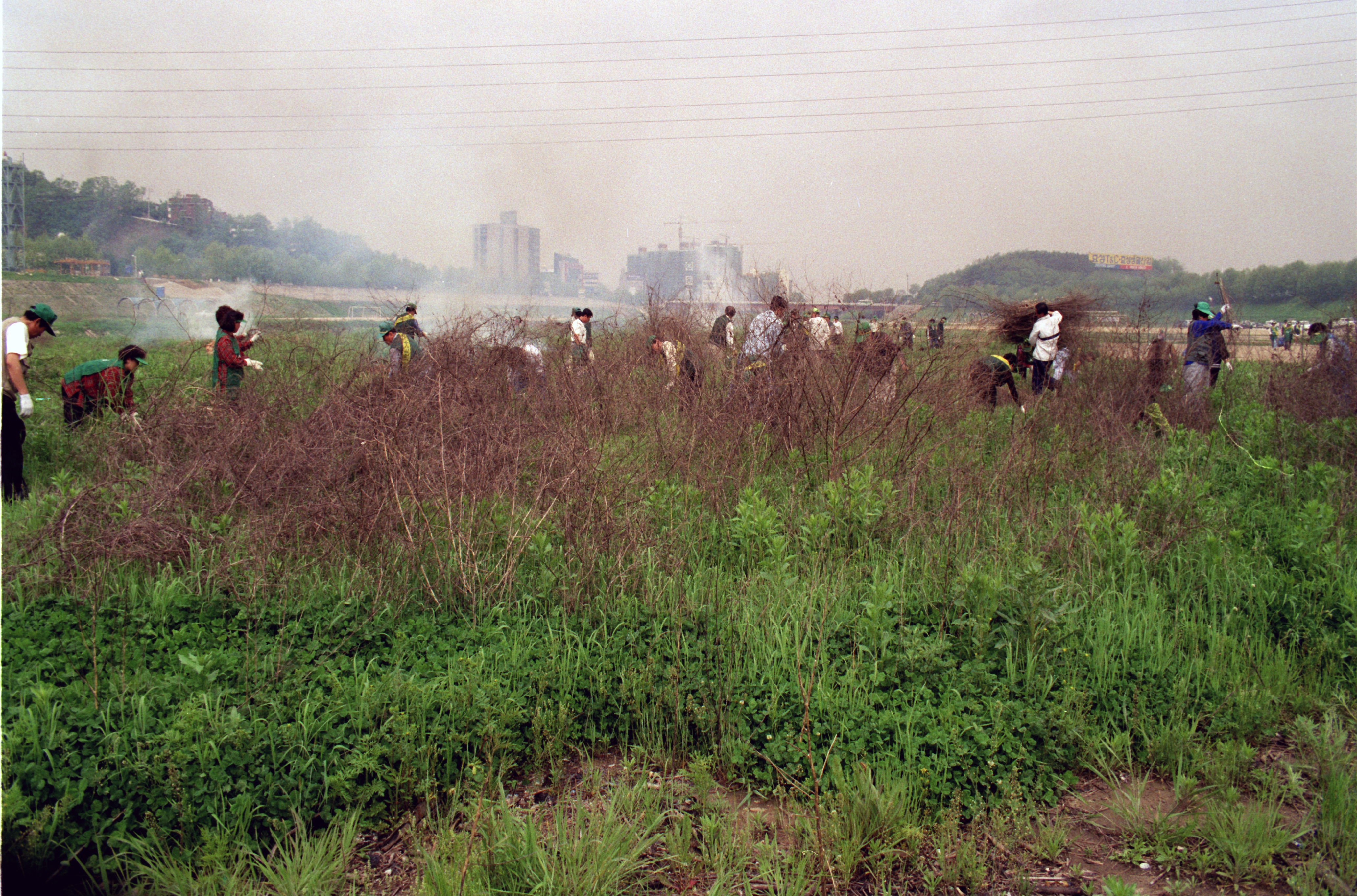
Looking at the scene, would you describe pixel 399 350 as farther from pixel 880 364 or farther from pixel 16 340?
pixel 880 364

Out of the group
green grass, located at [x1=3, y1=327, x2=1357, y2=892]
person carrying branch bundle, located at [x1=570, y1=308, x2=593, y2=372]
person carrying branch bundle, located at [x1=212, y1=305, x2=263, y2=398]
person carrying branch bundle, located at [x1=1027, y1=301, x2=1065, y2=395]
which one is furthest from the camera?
person carrying branch bundle, located at [x1=1027, y1=301, x2=1065, y2=395]

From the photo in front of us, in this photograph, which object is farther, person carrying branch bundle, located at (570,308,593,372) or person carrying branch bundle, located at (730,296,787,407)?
person carrying branch bundle, located at (570,308,593,372)

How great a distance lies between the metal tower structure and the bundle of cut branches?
16166 millimetres

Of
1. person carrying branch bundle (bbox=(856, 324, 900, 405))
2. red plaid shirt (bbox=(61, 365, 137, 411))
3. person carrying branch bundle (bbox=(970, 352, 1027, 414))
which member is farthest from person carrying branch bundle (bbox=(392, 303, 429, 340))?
person carrying branch bundle (bbox=(970, 352, 1027, 414))

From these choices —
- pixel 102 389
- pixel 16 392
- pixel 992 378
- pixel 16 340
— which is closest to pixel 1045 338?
pixel 992 378

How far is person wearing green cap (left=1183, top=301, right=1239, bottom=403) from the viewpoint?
8.74 metres

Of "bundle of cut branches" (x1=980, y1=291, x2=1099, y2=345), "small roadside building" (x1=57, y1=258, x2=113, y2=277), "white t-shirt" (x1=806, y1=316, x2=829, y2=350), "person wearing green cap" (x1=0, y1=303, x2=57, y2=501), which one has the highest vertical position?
"small roadside building" (x1=57, y1=258, x2=113, y2=277)

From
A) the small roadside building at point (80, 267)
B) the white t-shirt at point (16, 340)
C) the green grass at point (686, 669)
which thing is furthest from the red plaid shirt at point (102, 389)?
the small roadside building at point (80, 267)

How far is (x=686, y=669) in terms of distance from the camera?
324 centimetres

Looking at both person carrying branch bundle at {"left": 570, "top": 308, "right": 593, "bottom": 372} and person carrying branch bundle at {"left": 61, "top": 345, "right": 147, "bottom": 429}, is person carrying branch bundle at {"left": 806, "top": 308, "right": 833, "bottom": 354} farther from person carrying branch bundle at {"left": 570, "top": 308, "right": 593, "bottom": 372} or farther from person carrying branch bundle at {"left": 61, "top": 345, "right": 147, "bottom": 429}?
person carrying branch bundle at {"left": 61, "top": 345, "right": 147, "bottom": 429}

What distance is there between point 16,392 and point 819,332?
639cm

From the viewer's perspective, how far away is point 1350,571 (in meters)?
4.04

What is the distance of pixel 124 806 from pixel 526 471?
103 inches

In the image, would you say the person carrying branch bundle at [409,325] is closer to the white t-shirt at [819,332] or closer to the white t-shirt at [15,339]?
the white t-shirt at [15,339]
